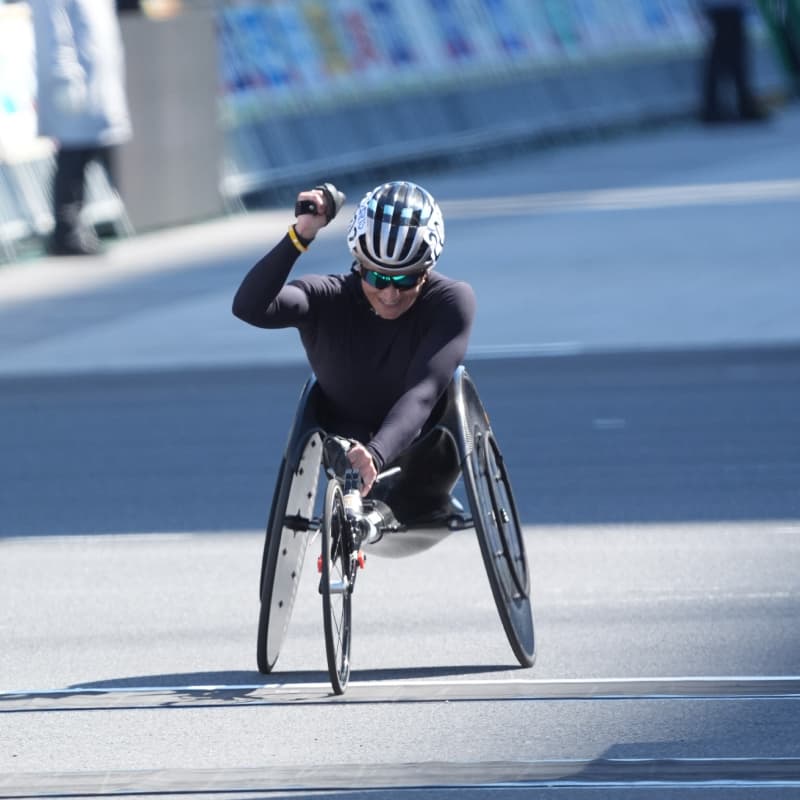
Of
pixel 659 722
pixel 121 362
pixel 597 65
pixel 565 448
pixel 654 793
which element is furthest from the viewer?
pixel 597 65

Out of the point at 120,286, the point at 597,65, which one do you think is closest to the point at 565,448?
the point at 120,286

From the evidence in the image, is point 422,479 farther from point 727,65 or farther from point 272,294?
point 727,65

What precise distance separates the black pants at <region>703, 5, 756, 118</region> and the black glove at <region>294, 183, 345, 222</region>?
72.8 ft

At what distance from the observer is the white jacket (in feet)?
54.8

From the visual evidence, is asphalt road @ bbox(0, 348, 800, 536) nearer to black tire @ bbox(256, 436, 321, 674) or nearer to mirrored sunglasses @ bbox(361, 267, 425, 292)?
black tire @ bbox(256, 436, 321, 674)

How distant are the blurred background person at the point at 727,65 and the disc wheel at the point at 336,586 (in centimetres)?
2231

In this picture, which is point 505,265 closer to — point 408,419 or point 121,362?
point 121,362

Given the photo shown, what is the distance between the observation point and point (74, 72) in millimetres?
16812

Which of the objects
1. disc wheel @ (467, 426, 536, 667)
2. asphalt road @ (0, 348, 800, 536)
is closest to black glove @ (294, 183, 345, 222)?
disc wheel @ (467, 426, 536, 667)

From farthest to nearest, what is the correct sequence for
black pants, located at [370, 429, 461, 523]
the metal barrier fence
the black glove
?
the metal barrier fence
black pants, located at [370, 429, 461, 523]
the black glove

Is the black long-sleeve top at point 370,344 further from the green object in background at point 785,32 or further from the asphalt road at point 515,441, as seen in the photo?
the green object in background at point 785,32

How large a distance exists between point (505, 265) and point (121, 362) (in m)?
4.17

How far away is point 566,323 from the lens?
1350cm

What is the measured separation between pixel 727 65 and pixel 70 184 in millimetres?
13591
